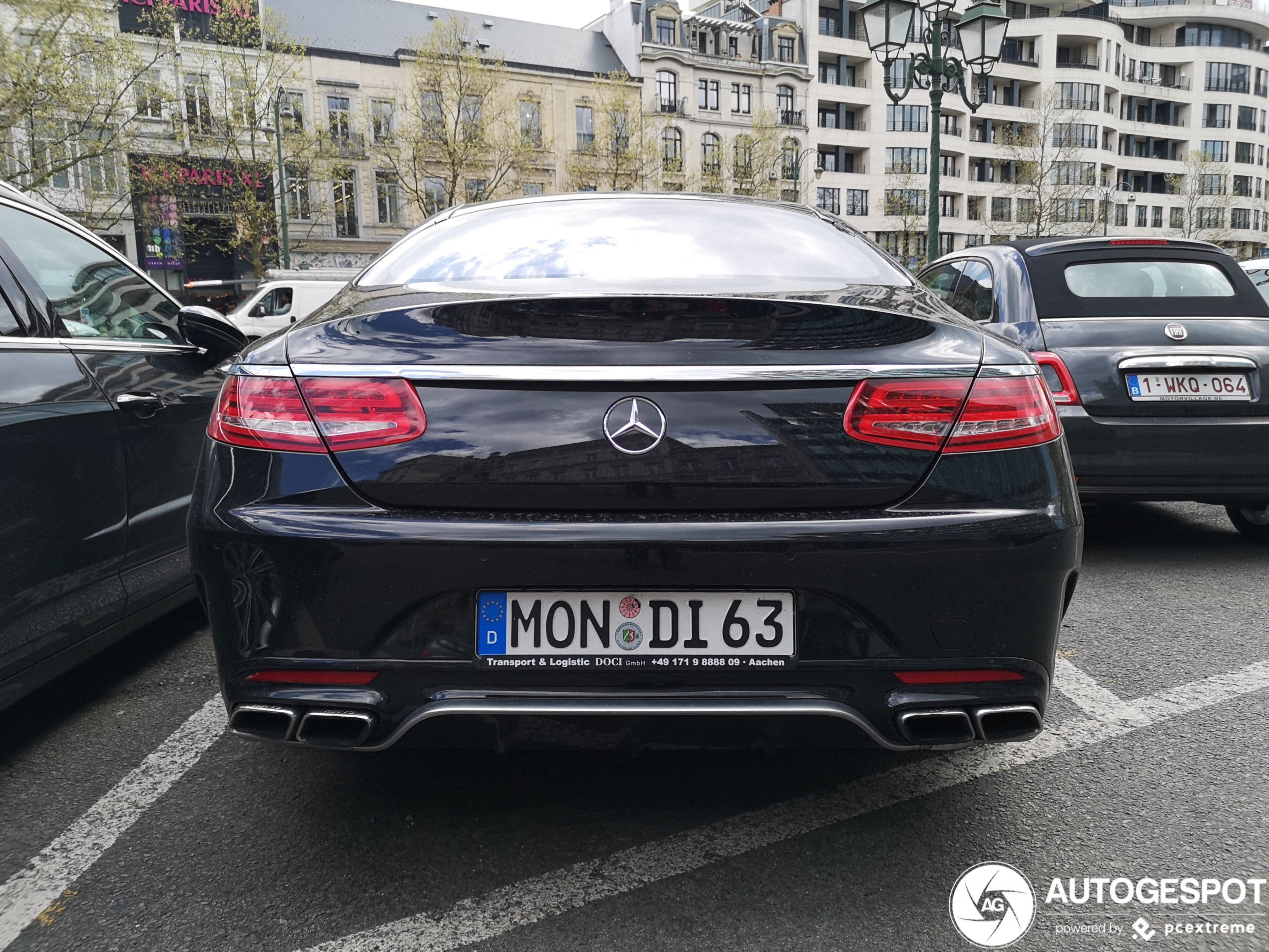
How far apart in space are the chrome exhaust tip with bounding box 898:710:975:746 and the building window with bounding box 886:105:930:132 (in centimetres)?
6453

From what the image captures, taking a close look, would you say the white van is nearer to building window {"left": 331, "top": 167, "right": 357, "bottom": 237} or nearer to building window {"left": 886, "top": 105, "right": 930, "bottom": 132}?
building window {"left": 331, "top": 167, "right": 357, "bottom": 237}

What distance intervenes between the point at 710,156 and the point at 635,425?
52.5 meters

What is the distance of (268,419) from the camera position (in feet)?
6.69

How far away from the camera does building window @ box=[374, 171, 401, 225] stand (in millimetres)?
45000

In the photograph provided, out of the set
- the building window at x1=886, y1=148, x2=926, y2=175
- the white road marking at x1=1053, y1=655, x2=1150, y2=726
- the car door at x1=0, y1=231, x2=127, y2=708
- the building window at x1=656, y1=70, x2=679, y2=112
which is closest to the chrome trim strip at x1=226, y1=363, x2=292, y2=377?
the car door at x1=0, y1=231, x2=127, y2=708

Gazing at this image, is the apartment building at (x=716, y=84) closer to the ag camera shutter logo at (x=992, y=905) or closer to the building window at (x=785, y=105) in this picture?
the building window at (x=785, y=105)

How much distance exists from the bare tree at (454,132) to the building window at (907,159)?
79.4 ft

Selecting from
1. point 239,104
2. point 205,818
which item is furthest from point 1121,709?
point 239,104

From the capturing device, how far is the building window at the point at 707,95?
180 feet

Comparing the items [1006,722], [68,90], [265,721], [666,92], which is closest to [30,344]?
[265,721]

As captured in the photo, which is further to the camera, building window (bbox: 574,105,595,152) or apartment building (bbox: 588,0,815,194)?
apartment building (bbox: 588,0,815,194)

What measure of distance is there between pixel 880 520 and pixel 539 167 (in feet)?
160

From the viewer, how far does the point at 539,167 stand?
48281mm

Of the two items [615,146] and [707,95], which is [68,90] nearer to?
[615,146]
